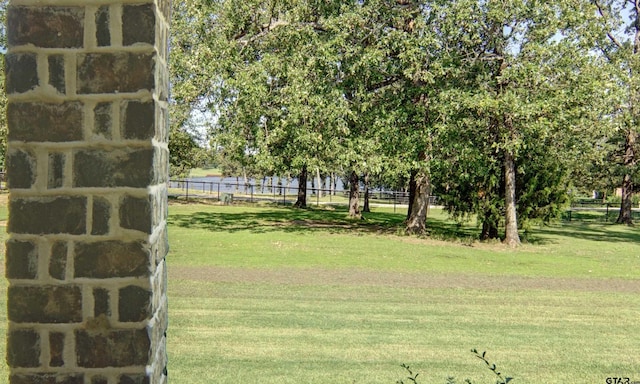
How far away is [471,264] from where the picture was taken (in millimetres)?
16422

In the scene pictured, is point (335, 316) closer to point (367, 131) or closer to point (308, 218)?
point (367, 131)

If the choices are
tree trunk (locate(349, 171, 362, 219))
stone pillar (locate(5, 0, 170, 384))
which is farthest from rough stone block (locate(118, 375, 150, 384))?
tree trunk (locate(349, 171, 362, 219))

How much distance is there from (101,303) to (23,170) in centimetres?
73

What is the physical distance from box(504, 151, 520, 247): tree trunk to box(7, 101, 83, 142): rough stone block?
762 inches

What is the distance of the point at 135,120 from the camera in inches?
114

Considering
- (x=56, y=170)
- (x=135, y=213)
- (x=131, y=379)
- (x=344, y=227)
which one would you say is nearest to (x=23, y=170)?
(x=56, y=170)

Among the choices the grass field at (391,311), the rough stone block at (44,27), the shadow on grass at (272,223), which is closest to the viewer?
the rough stone block at (44,27)

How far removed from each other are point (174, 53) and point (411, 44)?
9.21 metres

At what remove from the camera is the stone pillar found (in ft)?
9.43

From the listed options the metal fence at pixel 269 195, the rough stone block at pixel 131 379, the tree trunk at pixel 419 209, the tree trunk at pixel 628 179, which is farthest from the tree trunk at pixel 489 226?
the rough stone block at pixel 131 379

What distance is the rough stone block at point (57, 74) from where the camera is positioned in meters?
2.89

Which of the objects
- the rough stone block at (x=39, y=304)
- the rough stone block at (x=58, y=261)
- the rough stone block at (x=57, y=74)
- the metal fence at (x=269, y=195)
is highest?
the rough stone block at (x=57, y=74)

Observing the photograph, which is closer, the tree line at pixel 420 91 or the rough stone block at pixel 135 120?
the rough stone block at pixel 135 120

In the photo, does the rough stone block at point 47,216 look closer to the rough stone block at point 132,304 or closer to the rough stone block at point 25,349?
the rough stone block at point 132,304
